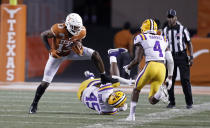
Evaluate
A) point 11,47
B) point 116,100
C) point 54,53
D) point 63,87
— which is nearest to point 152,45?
point 116,100

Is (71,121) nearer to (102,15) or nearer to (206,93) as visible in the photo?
(206,93)

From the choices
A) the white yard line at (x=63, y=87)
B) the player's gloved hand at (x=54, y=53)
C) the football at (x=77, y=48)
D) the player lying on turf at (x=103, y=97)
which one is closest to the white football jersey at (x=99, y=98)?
the player lying on turf at (x=103, y=97)

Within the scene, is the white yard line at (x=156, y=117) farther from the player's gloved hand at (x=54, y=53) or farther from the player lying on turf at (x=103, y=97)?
the player's gloved hand at (x=54, y=53)

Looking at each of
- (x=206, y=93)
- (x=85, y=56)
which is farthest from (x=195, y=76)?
(x=85, y=56)

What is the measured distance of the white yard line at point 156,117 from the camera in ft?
27.9

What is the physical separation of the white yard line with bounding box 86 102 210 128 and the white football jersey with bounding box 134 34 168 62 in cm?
88

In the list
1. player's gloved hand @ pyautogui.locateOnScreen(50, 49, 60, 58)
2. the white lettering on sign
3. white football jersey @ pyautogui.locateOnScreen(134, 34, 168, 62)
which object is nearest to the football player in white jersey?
white football jersey @ pyautogui.locateOnScreen(134, 34, 168, 62)

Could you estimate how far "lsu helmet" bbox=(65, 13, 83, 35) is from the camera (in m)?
9.67

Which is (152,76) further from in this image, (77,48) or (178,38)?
(178,38)

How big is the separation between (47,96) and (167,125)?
487cm

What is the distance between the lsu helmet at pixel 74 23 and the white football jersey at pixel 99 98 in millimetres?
931

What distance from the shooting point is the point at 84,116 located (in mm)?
9555

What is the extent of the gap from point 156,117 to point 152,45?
1.09 m

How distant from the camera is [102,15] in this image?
38688 millimetres
